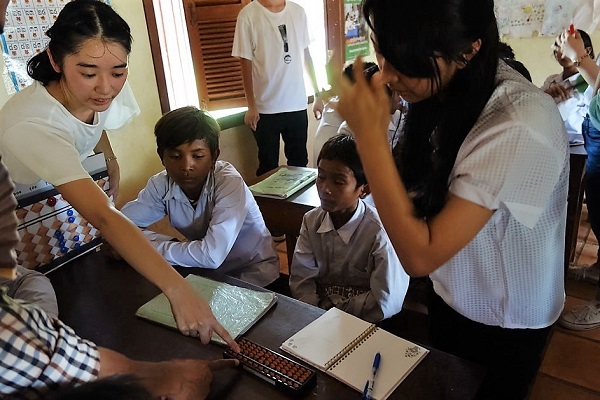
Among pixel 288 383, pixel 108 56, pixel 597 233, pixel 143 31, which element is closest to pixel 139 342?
pixel 288 383

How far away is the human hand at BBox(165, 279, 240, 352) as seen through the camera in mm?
909

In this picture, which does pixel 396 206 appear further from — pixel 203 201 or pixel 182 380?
pixel 203 201

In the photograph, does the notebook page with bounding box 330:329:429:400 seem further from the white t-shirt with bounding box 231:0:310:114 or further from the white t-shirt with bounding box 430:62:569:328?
the white t-shirt with bounding box 231:0:310:114

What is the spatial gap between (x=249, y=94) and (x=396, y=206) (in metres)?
2.50

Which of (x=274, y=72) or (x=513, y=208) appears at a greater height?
(x=513, y=208)

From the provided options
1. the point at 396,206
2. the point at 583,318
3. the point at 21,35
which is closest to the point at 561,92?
the point at 583,318

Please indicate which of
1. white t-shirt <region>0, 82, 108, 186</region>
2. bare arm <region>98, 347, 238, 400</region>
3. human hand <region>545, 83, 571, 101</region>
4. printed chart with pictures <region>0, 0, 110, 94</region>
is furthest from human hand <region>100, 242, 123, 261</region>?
human hand <region>545, 83, 571, 101</region>

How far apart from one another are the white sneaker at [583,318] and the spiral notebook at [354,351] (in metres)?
1.57

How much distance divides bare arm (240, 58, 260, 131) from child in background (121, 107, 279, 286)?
135 cm

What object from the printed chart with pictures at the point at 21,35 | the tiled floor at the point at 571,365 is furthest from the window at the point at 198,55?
the tiled floor at the point at 571,365

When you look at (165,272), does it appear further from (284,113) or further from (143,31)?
(284,113)

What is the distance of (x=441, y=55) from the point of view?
0.74 meters

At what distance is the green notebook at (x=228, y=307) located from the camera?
1028 mm

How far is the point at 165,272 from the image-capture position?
37.5 inches
